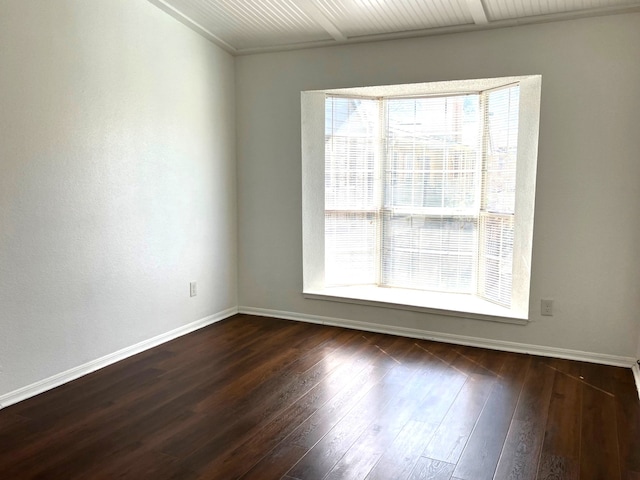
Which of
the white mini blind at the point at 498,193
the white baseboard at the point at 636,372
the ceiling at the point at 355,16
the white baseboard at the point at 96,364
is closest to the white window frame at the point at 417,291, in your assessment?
the white mini blind at the point at 498,193

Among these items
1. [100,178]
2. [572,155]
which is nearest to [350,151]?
[572,155]

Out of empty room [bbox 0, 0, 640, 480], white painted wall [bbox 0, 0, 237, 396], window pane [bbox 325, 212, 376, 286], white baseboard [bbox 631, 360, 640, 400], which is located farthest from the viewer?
window pane [bbox 325, 212, 376, 286]

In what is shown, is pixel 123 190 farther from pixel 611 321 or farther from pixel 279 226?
pixel 611 321

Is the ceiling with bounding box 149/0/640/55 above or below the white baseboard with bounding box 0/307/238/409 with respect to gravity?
above

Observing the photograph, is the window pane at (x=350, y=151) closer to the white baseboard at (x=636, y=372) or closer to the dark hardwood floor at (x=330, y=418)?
the dark hardwood floor at (x=330, y=418)

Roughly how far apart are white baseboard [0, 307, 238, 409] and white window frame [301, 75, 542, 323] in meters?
0.96

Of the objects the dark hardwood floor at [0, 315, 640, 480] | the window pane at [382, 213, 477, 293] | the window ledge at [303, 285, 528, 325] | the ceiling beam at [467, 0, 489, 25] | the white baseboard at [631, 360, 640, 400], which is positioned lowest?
the dark hardwood floor at [0, 315, 640, 480]

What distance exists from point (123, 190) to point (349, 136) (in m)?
1.99

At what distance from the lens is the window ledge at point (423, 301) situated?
3.55 m

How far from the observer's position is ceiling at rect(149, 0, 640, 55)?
3.08 meters

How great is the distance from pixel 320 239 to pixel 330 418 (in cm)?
205

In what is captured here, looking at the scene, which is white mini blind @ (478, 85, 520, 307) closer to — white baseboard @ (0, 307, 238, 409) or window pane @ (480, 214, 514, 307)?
window pane @ (480, 214, 514, 307)

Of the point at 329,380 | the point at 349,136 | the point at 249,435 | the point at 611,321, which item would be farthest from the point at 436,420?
the point at 349,136

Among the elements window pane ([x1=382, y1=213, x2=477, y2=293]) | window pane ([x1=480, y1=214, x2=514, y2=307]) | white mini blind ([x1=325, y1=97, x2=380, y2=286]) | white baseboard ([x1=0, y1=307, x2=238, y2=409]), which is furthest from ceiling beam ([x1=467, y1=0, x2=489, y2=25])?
white baseboard ([x1=0, y1=307, x2=238, y2=409])
